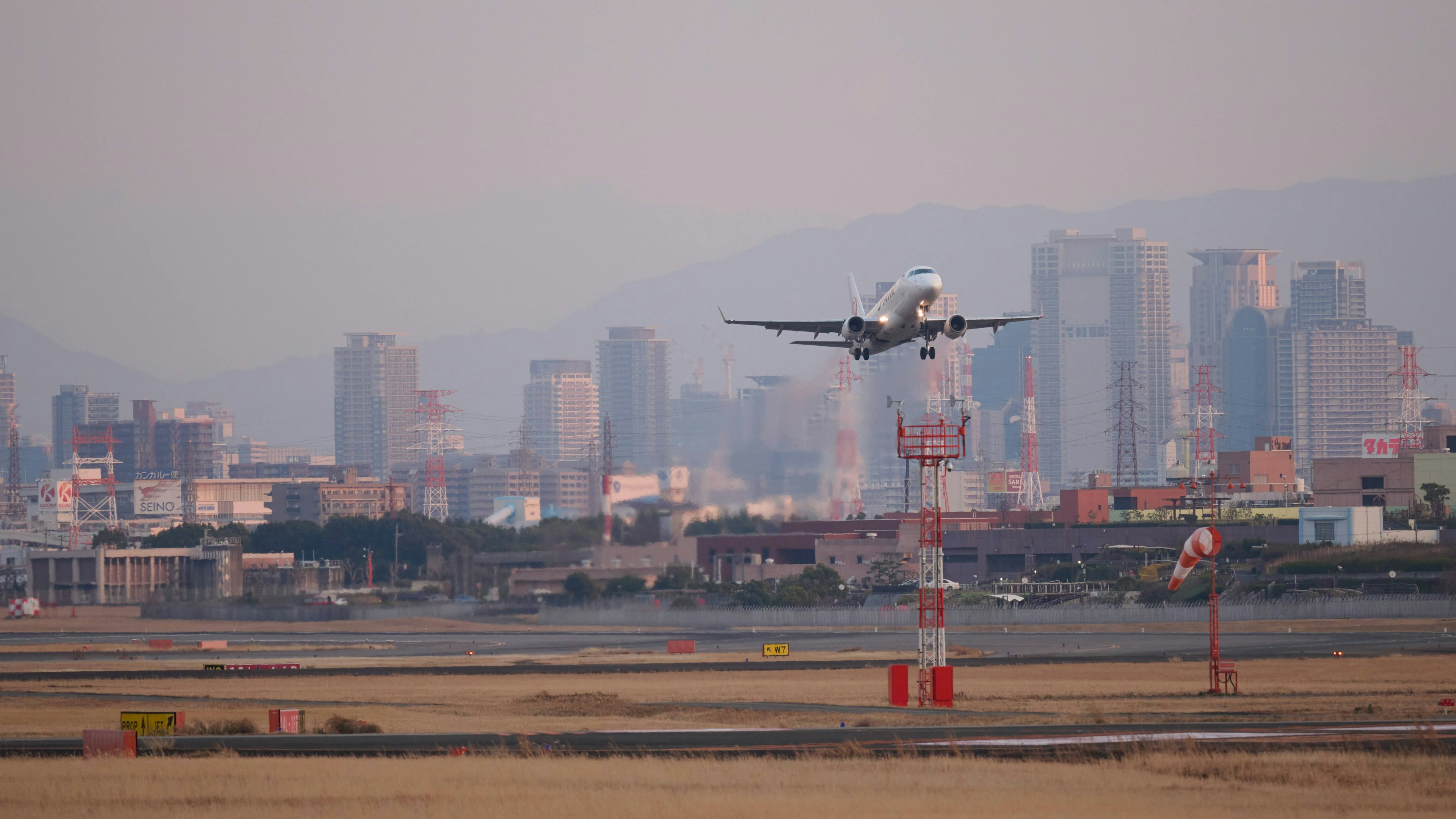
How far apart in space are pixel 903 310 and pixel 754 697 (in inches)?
777

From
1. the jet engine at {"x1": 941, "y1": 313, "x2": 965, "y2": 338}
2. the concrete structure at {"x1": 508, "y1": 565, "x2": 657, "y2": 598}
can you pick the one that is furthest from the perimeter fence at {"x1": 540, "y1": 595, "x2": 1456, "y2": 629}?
the jet engine at {"x1": 941, "y1": 313, "x2": 965, "y2": 338}

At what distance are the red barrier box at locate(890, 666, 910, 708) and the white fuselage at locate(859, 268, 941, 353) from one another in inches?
797

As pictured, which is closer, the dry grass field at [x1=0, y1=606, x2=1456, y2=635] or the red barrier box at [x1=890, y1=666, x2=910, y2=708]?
the red barrier box at [x1=890, y1=666, x2=910, y2=708]

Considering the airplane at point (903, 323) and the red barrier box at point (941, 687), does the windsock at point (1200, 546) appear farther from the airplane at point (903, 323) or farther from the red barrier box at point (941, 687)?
the airplane at point (903, 323)

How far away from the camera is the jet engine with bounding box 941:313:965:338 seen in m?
Result: 77.6

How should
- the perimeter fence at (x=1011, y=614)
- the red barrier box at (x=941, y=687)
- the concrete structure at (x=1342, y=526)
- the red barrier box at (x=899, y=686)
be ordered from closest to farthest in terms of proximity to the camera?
the red barrier box at (x=941, y=687) → the red barrier box at (x=899, y=686) → the perimeter fence at (x=1011, y=614) → the concrete structure at (x=1342, y=526)

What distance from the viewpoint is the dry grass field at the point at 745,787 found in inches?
1478

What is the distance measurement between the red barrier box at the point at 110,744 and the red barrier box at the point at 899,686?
26.8 meters

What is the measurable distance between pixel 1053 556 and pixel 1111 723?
5817 inches

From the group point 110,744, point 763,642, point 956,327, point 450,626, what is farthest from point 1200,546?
point 450,626

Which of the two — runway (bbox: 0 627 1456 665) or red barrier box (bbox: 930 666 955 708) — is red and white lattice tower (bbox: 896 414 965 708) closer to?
red barrier box (bbox: 930 666 955 708)

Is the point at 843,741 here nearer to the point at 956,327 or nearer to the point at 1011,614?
the point at 956,327

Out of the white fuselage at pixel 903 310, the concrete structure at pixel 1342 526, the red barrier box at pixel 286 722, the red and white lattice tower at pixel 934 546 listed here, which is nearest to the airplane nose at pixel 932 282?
the white fuselage at pixel 903 310

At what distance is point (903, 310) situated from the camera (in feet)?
261
